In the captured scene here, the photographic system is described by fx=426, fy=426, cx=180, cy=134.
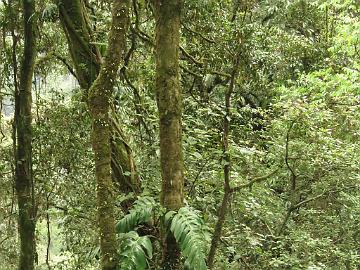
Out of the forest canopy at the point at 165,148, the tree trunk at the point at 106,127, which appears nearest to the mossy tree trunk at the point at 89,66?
the forest canopy at the point at 165,148

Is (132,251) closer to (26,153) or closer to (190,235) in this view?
(190,235)

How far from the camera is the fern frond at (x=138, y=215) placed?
3.02m

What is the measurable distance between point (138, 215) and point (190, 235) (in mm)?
520

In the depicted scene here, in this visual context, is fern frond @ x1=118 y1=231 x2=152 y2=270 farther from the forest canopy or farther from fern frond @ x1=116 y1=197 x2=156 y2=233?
fern frond @ x1=116 y1=197 x2=156 y2=233

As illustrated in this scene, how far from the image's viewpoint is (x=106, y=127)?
2.64m

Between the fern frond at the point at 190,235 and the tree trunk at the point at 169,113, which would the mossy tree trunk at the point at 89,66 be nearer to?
the tree trunk at the point at 169,113

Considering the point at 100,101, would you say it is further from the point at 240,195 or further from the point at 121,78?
the point at 240,195

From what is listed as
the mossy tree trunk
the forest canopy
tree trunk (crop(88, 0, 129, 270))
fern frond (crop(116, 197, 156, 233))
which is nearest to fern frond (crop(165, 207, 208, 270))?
the forest canopy

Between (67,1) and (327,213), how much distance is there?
15.2ft

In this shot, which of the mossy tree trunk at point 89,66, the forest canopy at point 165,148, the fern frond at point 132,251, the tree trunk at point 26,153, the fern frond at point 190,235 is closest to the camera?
the fern frond at point 190,235

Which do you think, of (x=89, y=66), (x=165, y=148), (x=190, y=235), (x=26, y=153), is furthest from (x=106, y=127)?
(x=26, y=153)

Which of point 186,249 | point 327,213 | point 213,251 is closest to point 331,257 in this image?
point 327,213

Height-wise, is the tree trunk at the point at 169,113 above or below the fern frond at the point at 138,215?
above

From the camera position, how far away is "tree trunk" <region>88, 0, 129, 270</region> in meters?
2.57
